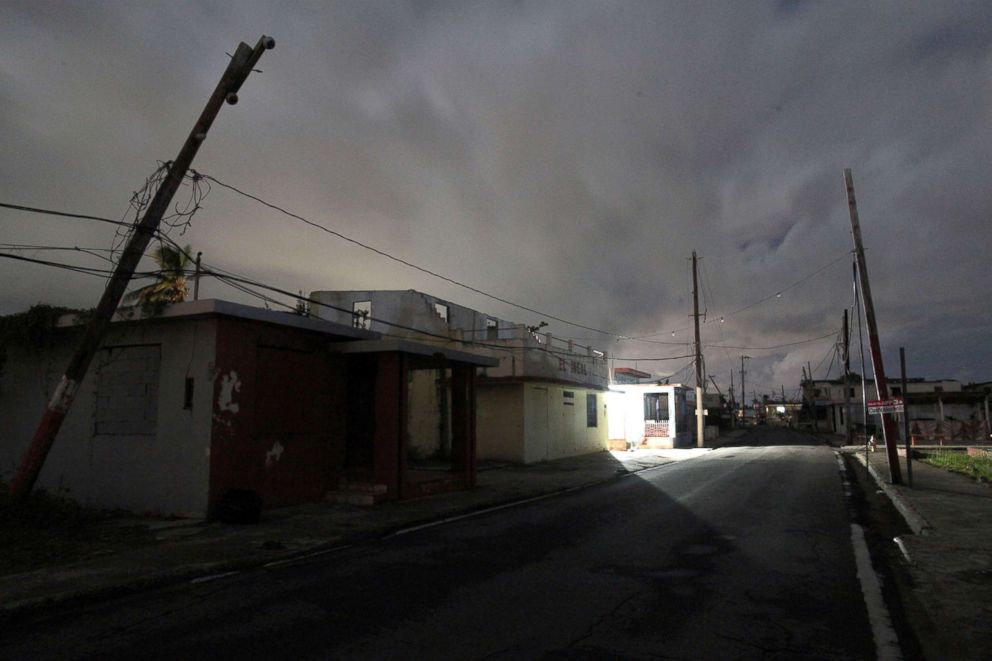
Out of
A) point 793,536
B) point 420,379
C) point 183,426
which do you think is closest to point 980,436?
point 420,379

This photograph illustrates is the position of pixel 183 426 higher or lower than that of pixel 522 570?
higher

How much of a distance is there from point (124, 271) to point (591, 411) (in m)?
28.0

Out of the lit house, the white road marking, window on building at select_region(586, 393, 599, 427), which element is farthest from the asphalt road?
the lit house

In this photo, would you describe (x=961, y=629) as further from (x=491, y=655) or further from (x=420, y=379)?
(x=420, y=379)

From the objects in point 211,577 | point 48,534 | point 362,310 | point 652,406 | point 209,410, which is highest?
point 362,310

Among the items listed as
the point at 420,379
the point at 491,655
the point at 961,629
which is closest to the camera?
the point at 491,655

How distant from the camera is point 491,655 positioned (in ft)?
16.5

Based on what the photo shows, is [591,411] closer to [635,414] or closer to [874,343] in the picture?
[635,414]

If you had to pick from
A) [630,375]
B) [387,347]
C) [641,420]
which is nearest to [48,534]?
[387,347]

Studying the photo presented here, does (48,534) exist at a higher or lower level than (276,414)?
lower

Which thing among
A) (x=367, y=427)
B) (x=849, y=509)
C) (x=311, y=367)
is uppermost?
(x=311, y=367)

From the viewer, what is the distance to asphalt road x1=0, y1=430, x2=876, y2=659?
207 inches

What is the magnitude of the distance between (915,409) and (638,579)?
63060 mm

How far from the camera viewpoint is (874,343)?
719 inches
